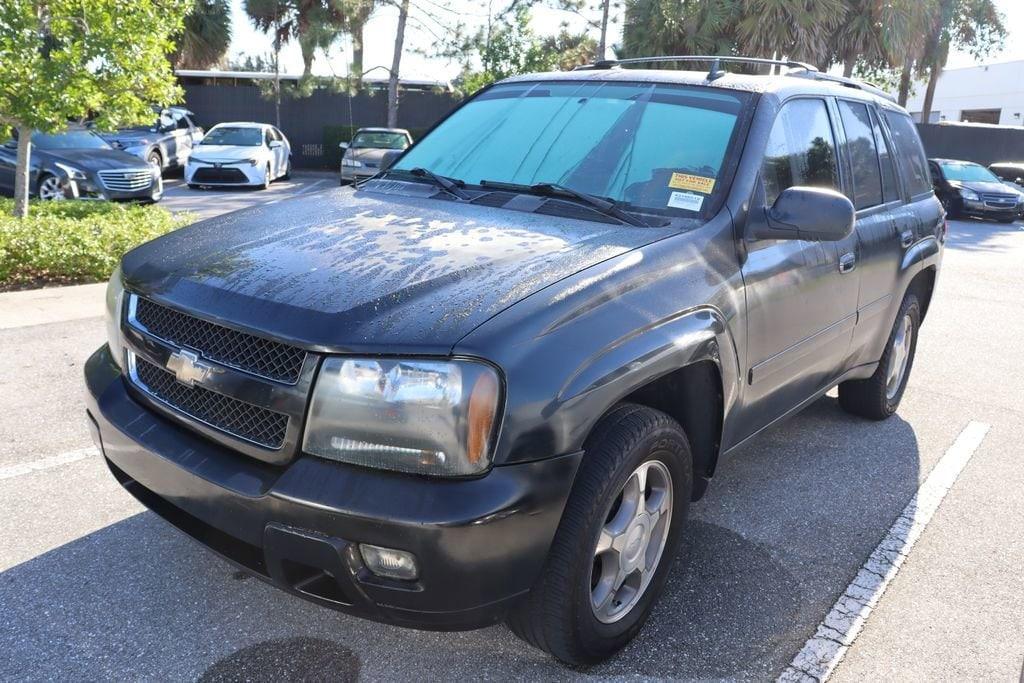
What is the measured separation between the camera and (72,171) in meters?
12.4

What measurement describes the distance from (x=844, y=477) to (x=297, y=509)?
3098mm

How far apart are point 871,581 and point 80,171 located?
12364 millimetres

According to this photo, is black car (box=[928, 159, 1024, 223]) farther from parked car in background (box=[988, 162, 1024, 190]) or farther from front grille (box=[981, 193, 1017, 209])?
parked car in background (box=[988, 162, 1024, 190])

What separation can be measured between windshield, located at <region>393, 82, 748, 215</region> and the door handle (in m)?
0.86

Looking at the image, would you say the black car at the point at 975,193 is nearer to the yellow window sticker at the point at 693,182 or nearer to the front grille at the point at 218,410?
the yellow window sticker at the point at 693,182

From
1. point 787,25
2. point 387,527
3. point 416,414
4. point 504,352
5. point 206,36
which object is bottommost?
point 387,527

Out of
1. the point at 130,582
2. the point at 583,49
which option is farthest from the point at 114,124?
the point at 583,49

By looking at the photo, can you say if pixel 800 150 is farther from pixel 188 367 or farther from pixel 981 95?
pixel 981 95

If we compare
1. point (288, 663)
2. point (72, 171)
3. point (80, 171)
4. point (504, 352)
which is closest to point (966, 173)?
point (80, 171)

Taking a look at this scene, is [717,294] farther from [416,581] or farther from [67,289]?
[67,289]

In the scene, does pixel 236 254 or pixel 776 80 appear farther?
pixel 776 80

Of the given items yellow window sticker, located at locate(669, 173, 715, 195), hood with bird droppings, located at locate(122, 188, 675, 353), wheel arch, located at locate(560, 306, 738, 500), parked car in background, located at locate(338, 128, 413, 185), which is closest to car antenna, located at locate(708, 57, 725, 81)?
yellow window sticker, located at locate(669, 173, 715, 195)

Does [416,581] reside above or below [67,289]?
above

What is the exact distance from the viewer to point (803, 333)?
351 cm
